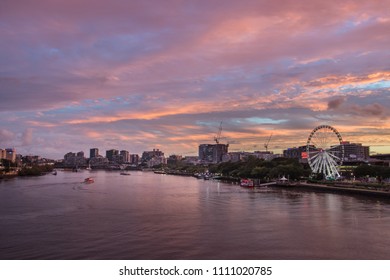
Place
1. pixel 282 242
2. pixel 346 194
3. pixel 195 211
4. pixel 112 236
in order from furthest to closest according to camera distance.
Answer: pixel 346 194, pixel 195 211, pixel 112 236, pixel 282 242

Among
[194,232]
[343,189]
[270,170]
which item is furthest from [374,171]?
[194,232]

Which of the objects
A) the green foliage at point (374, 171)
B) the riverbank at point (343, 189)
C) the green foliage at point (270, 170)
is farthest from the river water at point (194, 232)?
the green foliage at point (270, 170)

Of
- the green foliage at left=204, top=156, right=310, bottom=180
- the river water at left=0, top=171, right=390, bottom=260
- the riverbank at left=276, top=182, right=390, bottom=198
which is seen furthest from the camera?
the green foliage at left=204, top=156, right=310, bottom=180

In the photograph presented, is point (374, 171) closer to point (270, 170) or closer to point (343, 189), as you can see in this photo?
point (343, 189)

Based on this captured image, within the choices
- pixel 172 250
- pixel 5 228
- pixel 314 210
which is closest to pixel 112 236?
pixel 172 250

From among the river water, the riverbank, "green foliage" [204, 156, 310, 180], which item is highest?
"green foliage" [204, 156, 310, 180]

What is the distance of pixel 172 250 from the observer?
18547 mm

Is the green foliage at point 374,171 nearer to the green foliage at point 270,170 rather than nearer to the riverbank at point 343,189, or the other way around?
the riverbank at point 343,189

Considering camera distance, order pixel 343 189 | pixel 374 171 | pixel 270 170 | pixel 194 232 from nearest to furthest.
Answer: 1. pixel 194 232
2. pixel 343 189
3. pixel 374 171
4. pixel 270 170

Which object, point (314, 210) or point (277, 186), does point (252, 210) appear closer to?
point (314, 210)

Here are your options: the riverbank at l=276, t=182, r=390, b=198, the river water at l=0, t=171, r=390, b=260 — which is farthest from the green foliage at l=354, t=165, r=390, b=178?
the river water at l=0, t=171, r=390, b=260

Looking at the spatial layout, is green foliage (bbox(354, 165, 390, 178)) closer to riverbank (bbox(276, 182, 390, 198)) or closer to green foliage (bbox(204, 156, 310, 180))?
riverbank (bbox(276, 182, 390, 198))

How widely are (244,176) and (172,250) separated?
75.9 metres

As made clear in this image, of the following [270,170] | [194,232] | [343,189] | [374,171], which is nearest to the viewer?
[194,232]
